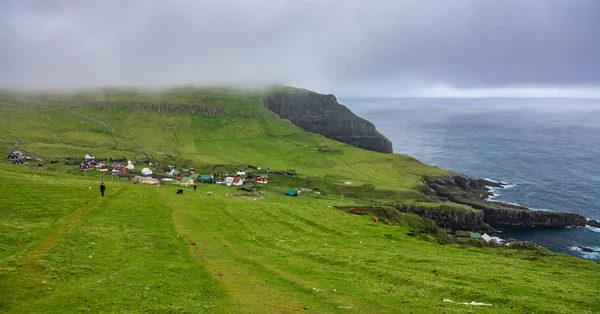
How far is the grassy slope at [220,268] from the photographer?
25.0m

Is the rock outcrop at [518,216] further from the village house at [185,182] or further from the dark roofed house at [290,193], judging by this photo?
the village house at [185,182]

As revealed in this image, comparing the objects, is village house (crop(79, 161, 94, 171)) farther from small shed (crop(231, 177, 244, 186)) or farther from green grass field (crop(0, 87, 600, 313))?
green grass field (crop(0, 87, 600, 313))

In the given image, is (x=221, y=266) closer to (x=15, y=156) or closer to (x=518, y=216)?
(x=518, y=216)

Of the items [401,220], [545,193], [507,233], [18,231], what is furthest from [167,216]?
[545,193]

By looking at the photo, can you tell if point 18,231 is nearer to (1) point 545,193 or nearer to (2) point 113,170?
(2) point 113,170

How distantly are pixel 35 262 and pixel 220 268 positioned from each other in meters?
14.2

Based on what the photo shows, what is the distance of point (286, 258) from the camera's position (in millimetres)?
36844

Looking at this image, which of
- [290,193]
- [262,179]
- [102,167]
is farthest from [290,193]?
[102,167]

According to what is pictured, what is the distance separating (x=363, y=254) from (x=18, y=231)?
3517 centimetres

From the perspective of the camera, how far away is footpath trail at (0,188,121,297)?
24297mm

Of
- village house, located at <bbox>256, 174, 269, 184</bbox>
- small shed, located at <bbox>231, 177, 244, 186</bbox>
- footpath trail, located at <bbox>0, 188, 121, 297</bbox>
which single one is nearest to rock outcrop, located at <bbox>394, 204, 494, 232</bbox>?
village house, located at <bbox>256, 174, 269, 184</bbox>

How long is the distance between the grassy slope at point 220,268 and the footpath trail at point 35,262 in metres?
0.09

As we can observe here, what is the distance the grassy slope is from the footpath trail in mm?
92

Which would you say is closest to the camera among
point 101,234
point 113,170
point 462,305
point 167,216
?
point 462,305
